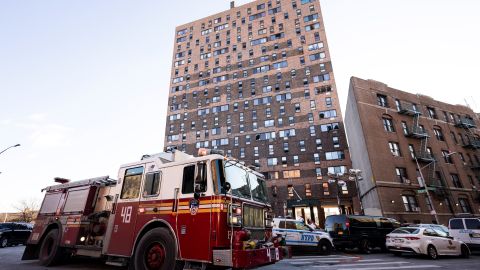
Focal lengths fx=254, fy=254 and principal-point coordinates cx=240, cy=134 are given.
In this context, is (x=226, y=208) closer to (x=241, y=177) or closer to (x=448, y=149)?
(x=241, y=177)

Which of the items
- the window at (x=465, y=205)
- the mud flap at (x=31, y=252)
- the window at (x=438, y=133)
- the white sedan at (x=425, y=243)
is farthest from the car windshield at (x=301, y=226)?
the window at (x=438, y=133)

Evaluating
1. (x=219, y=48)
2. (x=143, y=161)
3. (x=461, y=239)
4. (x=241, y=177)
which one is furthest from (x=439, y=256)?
(x=219, y=48)

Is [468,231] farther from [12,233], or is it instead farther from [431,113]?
[12,233]

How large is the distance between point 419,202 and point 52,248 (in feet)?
115

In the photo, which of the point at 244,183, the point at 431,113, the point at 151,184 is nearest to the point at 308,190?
the point at 431,113

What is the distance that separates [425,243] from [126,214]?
14.0 metres

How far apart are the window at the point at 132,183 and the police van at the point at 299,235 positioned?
8155 mm

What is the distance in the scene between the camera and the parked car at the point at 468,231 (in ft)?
47.9

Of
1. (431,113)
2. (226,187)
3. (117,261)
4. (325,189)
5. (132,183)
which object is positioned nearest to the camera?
(226,187)

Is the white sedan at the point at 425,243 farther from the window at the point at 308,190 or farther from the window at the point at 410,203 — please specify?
the window at the point at 308,190

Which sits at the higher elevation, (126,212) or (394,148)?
(394,148)

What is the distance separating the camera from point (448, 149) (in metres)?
36.6

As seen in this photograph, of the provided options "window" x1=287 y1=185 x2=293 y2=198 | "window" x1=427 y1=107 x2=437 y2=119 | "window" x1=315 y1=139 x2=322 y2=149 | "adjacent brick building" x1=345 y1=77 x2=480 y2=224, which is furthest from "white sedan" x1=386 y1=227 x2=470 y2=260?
"window" x1=315 y1=139 x2=322 y2=149

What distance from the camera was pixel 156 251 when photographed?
22.7ft
